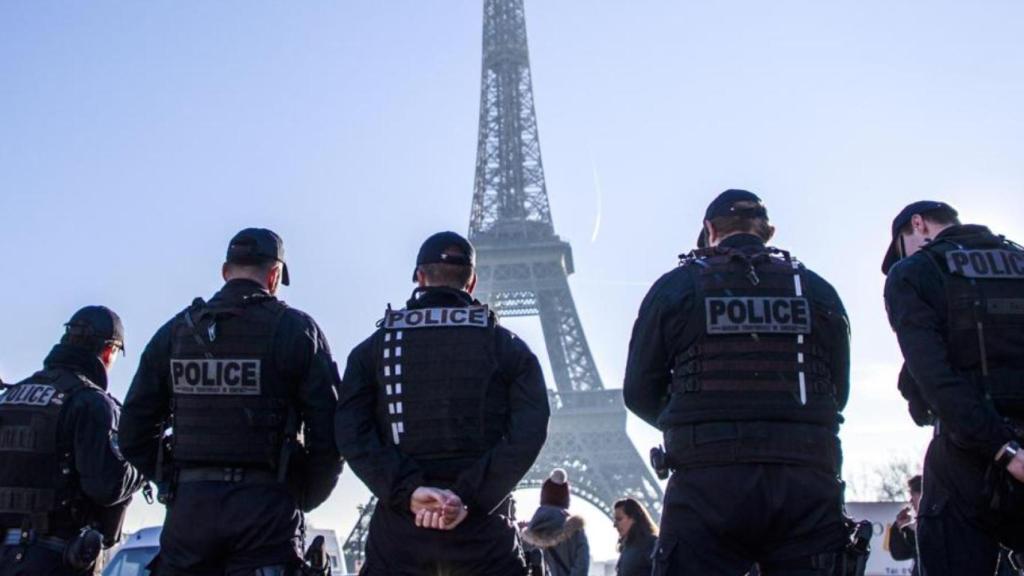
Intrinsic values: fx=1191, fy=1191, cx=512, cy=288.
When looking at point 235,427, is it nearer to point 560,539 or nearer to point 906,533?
point 560,539

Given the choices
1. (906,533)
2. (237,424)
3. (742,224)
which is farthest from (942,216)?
(906,533)

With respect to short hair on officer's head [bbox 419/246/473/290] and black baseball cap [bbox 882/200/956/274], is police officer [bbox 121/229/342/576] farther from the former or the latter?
black baseball cap [bbox 882/200/956/274]

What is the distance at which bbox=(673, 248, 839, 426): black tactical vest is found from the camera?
5.17m

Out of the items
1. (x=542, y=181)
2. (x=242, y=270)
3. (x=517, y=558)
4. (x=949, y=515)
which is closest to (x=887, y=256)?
(x=949, y=515)

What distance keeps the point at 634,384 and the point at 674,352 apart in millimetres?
250

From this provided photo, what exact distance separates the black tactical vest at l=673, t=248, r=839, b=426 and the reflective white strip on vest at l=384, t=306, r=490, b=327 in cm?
100

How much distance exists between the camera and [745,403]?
514 cm

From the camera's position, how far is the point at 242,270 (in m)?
6.22

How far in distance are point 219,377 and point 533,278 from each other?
54.2m

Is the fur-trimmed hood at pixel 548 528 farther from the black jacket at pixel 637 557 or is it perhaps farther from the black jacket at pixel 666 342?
the black jacket at pixel 666 342

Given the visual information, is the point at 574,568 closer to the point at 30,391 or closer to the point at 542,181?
the point at 30,391

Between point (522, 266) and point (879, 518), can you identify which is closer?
point (879, 518)

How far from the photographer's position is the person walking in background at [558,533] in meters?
9.83

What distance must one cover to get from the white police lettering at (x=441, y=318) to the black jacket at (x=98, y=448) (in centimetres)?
199
